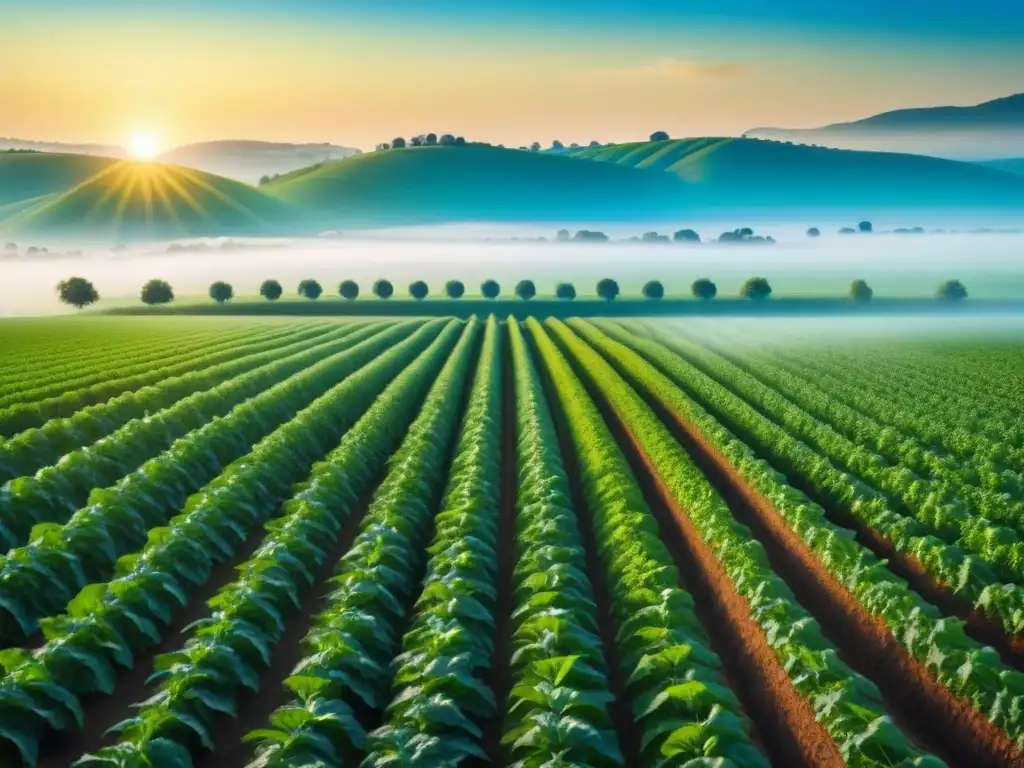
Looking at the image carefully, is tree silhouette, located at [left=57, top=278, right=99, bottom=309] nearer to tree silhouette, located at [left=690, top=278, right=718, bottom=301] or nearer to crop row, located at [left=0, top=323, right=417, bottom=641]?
tree silhouette, located at [left=690, top=278, right=718, bottom=301]

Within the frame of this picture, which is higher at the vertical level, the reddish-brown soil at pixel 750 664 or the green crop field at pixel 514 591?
the green crop field at pixel 514 591

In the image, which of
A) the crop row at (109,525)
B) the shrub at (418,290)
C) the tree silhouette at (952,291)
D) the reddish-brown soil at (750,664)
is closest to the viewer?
the reddish-brown soil at (750,664)

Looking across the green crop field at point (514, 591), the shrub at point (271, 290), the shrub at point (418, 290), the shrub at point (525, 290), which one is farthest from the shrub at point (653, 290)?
the green crop field at point (514, 591)

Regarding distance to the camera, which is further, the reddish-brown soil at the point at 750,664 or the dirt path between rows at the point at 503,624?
the dirt path between rows at the point at 503,624

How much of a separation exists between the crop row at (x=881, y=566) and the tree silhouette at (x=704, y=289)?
81.3m

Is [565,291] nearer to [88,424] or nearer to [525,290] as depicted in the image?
[525,290]

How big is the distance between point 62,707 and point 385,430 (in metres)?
14.1

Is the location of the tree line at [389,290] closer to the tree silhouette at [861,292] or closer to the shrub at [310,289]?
the shrub at [310,289]

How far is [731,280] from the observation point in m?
115

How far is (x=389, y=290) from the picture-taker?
360 ft

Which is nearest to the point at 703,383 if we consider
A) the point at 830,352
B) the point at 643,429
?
the point at 643,429

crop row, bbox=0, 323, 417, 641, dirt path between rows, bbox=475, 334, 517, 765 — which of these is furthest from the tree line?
crop row, bbox=0, 323, 417, 641

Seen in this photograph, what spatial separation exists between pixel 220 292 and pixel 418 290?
26.2 meters

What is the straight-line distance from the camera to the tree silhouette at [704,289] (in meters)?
103
